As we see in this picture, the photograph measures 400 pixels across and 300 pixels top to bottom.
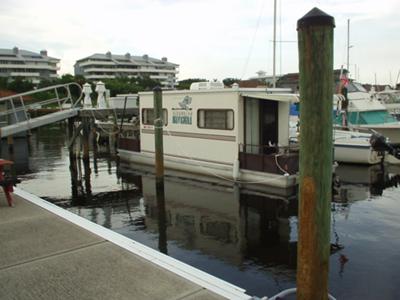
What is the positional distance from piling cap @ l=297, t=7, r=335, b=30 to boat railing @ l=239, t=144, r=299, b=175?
30.2 feet

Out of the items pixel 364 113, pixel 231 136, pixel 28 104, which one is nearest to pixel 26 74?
pixel 28 104

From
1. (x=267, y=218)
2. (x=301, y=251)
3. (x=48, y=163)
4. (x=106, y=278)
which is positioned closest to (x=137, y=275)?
(x=106, y=278)

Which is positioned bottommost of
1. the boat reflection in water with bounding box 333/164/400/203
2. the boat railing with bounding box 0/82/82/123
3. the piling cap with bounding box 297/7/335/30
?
the boat reflection in water with bounding box 333/164/400/203

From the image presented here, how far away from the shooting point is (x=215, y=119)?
14.3 metres

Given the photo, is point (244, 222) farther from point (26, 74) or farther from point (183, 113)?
point (26, 74)

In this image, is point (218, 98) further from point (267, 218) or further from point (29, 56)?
point (29, 56)

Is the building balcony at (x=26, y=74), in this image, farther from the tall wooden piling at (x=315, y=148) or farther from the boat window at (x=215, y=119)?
the tall wooden piling at (x=315, y=148)

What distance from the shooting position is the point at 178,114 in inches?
620

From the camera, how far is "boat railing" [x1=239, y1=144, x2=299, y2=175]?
12547 millimetres

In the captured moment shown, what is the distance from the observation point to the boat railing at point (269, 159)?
12547mm

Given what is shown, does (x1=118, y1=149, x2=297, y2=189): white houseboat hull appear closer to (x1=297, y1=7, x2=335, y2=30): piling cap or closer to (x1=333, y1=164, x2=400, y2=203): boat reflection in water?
(x1=333, y1=164, x2=400, y2=203): boat reflection in water

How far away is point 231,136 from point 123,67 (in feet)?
410

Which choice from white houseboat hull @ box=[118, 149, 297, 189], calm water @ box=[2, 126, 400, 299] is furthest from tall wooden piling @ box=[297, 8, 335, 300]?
white houseboat hull @ box=[118, 149, 297, 189]

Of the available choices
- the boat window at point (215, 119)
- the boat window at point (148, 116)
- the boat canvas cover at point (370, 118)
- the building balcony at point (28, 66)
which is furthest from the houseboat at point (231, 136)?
the building balcony at point (28, 66)
